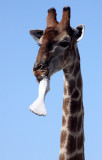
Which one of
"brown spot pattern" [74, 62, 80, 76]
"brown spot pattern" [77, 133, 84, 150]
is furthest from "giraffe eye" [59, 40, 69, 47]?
"brown spot pattern" [77, 133, 84, 150]

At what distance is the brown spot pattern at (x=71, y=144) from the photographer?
6410 mm

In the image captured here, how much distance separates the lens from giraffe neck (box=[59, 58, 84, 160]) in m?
6.44

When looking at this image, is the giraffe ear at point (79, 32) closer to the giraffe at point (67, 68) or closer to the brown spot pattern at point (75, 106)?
the giraffe at point (67, 68)

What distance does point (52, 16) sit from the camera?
7047 mm

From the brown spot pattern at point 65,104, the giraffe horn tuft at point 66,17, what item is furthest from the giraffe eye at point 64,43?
the brown spot pattern at point 65,104

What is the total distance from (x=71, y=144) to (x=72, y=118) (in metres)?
0.45

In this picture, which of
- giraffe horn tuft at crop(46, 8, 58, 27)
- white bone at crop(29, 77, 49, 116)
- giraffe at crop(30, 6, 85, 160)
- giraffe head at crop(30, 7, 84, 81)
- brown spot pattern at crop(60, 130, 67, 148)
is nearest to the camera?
white bone at crop(29, 77, 49, 116)

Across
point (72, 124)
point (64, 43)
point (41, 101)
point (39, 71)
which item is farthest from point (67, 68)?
point (41, 101)

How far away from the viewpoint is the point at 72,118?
260 inches

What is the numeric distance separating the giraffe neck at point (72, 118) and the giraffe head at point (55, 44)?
279 mm

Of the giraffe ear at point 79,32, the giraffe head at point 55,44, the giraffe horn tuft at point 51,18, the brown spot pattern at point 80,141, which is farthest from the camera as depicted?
the giraffe ear at point 79,32

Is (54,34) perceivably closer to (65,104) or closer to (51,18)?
(51,18)

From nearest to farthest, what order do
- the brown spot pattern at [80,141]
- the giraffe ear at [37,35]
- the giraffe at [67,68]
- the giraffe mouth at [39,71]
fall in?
the giraffe mouth at [39,71] → the giraffe at [67,68] → the brown spot pattern at [80,141] → the giraffe ear at [37,35]

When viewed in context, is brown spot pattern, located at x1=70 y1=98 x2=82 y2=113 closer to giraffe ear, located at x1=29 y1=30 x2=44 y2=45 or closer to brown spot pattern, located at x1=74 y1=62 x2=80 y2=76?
brown spot pattern, located at x1=74 y1=62 x2=80 y2=76
